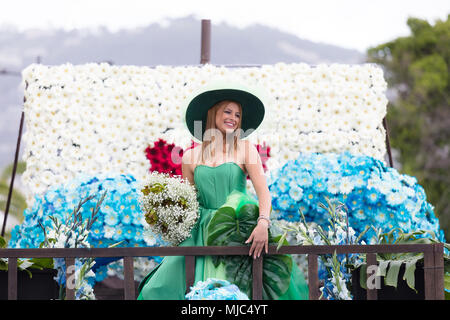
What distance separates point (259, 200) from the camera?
351 centimetres

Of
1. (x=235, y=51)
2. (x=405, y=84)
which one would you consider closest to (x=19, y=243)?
(x=405, y=84)

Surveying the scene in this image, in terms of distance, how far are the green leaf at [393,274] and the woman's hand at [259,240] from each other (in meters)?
0.68

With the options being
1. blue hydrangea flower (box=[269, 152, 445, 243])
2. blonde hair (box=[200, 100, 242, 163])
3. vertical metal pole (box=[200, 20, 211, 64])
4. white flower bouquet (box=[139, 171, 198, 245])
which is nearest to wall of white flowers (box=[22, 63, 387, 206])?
vertical metal pole (box=[200, 20, 211, 64])

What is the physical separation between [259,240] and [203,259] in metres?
0.43

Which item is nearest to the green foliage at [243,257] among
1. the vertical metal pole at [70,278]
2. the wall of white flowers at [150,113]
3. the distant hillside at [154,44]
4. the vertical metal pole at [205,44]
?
the vertical metal pole at [70,278]

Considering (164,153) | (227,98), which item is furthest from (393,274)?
(164,153)

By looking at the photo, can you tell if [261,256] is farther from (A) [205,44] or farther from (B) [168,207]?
(A) [205,44]

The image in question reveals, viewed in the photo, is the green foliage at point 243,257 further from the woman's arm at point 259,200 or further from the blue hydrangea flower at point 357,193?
the blue hydrangea flower at point 357,193

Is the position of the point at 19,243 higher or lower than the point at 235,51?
lower
